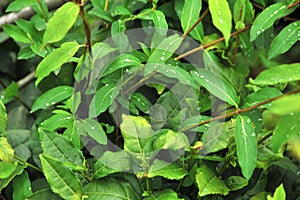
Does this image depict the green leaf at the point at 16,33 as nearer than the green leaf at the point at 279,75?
No

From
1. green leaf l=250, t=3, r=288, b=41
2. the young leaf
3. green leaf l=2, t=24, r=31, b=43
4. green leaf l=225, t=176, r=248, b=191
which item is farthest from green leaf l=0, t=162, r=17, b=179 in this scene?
green leaf l=250, t=3, r=288, b=41

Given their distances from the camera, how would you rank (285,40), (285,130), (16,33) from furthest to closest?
(16,33), (285,40), (285,130)

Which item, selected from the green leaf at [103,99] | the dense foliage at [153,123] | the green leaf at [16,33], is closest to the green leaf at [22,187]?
the dense foliage at [153,123]

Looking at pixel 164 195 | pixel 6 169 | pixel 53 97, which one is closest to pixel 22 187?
pixel 6 169

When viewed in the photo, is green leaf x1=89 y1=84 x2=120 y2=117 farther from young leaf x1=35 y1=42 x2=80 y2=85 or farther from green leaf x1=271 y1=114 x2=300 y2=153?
green leaf x1=271 y1=114 x2=300 y2=153

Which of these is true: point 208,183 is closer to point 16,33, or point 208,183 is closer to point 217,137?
point 217,137

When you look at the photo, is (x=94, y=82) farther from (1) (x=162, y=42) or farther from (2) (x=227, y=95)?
(2) (x=227, y=95)

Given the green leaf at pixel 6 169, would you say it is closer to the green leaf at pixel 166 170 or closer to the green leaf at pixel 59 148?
the green leaf at pixel 59 148
